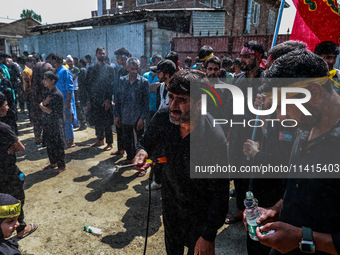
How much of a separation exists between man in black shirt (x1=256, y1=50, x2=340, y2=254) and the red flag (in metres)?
2.34

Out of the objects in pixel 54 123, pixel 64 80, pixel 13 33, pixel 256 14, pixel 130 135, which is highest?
pixel 256 14

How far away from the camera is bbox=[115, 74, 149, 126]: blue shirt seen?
537 centimetres

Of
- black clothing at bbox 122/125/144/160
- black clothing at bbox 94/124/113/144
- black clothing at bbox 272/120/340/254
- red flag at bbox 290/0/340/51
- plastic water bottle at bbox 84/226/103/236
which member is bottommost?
plastic water bottle at bbox 84/226/103/236

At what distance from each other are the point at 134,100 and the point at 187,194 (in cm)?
353

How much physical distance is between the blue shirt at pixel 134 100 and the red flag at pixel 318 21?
3164 millimetres

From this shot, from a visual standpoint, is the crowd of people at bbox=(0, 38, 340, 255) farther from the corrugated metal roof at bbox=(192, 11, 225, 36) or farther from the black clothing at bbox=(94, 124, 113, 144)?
the corrugated metal roof at bbox=(192, 11, 225, 36)

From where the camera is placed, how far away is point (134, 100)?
17.5 ft

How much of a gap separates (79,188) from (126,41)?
10.3 meters

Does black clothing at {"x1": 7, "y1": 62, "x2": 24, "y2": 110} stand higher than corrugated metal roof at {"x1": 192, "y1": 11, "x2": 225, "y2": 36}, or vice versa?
corrugated metal roof at {"x1": 192, "y1": 11, "x2": 225, "y2": 36}

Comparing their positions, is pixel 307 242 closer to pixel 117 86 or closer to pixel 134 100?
pixel 134 100

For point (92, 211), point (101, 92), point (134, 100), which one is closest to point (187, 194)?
point (92, 211)

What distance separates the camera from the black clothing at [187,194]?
205cm

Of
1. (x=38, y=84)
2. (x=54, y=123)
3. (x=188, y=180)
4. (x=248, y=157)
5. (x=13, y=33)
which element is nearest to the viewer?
(x=188, y=180)

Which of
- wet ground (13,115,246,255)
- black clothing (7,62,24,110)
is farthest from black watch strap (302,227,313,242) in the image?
black clothing (7,62,24,110)
